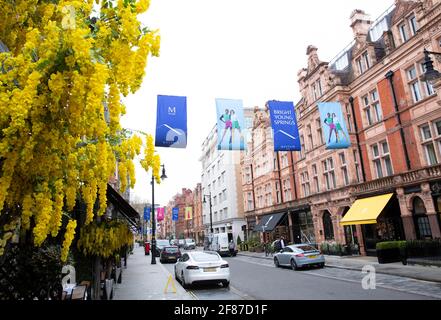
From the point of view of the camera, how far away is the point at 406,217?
1964 cm

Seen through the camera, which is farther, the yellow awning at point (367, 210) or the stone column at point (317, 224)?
the stone column at point (317, 224)

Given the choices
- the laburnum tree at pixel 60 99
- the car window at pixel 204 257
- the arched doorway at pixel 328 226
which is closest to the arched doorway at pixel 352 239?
the arched doorway at pixel 328 226

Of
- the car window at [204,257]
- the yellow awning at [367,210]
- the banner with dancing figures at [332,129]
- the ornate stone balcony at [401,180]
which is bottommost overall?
the car window at [204,257]

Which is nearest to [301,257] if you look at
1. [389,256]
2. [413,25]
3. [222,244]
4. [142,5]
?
[389,256]

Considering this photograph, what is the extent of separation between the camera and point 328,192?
2736cm

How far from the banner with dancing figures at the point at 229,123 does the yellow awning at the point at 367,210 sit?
427 inches

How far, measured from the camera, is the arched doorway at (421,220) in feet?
61.6

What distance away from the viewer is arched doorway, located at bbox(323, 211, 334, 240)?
90.1ft

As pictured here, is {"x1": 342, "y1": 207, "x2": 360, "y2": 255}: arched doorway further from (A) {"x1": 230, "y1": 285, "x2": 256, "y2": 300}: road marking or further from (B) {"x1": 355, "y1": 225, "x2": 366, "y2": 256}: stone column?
(A) {"x1": 230, "y1": 285, "x2": 256, "y2": 300}: road marking

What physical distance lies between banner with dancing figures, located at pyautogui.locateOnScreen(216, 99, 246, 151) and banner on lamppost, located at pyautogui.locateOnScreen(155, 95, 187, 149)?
321 centimetres

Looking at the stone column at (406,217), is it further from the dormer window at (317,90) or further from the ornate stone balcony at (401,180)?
the dormer window at (317,90)

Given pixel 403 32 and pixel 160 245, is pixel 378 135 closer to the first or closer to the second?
pixel 403 32

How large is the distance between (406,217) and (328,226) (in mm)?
8874
